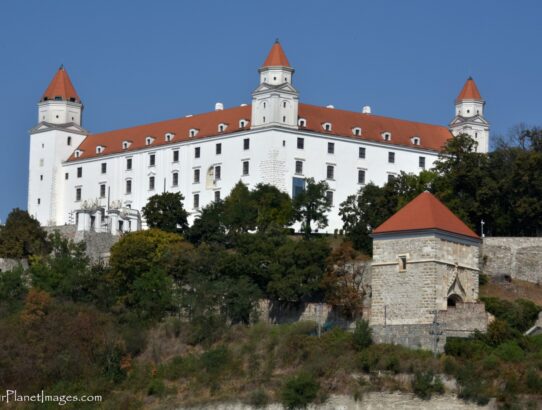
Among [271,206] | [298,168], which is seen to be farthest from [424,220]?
[298,168]

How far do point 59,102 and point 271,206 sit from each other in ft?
64.8

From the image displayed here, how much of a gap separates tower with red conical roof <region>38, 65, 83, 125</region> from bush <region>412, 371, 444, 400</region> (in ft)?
141

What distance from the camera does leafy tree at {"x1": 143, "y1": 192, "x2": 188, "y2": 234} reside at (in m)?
79.9

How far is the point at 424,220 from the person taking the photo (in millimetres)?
61094

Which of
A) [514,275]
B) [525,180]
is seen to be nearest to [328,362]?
[514,275]

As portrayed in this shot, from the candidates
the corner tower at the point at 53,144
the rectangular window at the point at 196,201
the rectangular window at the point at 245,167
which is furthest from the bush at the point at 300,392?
the corner tower at the point at 53,144

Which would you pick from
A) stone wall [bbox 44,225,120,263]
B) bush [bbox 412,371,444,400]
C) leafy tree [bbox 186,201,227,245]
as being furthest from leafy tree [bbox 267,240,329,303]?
stone wall [bbox 44,225,120,263]

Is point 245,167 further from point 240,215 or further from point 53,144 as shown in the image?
point 53,144

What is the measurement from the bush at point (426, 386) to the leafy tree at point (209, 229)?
21.6 meters

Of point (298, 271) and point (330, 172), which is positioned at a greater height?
point (330, 172)

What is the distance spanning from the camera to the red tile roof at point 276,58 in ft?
280

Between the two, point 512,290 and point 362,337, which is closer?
point 362,337

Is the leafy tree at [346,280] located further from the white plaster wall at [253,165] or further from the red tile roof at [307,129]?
the red tile roof at [307,129]

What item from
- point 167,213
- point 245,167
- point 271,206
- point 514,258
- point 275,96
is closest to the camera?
point 514,258
